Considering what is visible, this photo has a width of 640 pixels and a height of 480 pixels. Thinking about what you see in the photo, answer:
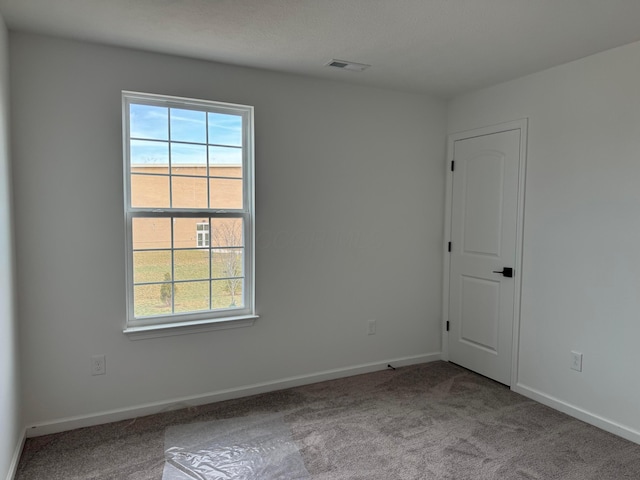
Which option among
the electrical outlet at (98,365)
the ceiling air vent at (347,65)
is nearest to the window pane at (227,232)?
the electrical outlet at (98,365)

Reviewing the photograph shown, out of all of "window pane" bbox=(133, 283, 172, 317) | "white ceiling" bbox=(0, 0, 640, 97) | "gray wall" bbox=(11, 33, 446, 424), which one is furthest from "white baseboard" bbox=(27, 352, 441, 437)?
"white ceiling" bbox=(0, 0, 640, 97)

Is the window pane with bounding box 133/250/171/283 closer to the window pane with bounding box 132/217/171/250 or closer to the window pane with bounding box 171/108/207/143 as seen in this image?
the window pane with bounding box 132/217/171/250

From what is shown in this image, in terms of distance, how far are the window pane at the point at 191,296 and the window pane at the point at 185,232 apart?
0.93ft

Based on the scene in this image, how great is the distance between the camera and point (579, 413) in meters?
2.81

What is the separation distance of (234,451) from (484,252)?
8.05 feet

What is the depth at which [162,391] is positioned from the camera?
286 cm

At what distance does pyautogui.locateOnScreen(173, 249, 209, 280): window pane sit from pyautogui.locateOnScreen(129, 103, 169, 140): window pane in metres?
0.82

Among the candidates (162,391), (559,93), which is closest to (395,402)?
(162,391)

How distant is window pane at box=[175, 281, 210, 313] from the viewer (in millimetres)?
2938

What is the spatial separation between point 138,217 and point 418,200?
2350 mm

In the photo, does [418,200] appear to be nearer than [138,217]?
No

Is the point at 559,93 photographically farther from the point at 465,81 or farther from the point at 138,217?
the point at 138,217

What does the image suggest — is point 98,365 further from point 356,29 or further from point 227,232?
point 356,29

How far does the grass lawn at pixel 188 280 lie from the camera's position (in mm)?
2820
